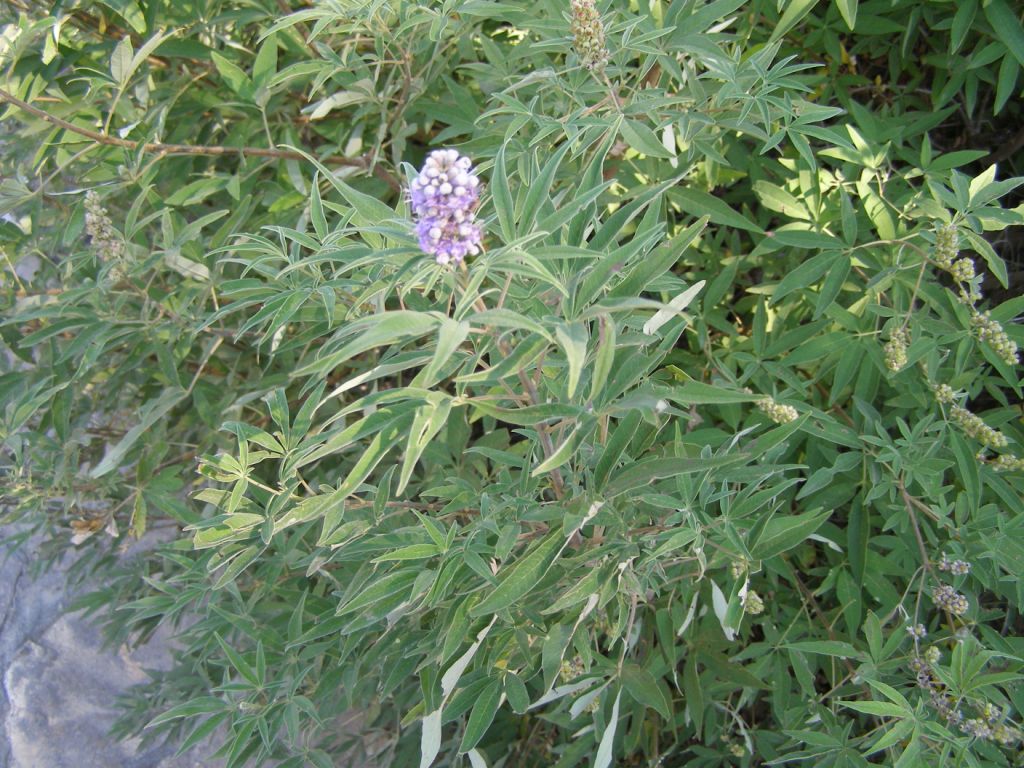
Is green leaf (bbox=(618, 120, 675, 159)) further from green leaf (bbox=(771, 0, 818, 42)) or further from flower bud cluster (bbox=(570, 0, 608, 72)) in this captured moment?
green leaf (bbox=(771, 0, 818, 42))

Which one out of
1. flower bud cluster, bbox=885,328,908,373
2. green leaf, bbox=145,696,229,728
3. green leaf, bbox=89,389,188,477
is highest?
flower bud cluster, bbox=885,328,908,373

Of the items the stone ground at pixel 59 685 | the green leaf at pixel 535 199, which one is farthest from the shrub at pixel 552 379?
the stone ground at pixel 59 685

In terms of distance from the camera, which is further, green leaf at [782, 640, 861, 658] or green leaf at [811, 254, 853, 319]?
green leaf at [811, 254, 853, 319]

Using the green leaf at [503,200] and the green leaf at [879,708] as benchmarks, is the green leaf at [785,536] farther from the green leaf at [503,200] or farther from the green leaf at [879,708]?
the green leaf at [503,200]

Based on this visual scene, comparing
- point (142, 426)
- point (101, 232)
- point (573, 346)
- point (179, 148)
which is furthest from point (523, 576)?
point (179, 148)

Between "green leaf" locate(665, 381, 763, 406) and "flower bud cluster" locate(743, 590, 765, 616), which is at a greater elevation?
"green leaf" locate(665, 381, 763, 406)

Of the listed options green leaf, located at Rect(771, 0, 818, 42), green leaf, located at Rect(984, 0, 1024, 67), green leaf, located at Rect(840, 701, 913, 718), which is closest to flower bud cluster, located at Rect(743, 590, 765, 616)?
green leaf, located at Rect(840, 701, 913, 718)

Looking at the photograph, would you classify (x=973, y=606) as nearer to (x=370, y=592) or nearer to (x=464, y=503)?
(x=464, y=503)
